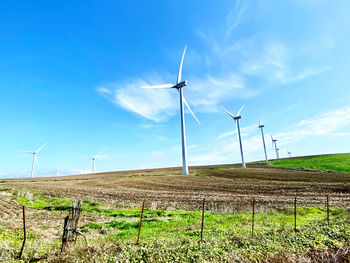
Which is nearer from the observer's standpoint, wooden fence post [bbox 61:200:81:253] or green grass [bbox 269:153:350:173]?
wooden fence post [bbox 61:200:81:253]

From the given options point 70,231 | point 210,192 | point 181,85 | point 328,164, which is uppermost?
point 181,85

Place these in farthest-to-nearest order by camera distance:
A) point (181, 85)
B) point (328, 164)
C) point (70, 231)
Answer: point (328, 164) < point (181, 85) < point (70, 231)

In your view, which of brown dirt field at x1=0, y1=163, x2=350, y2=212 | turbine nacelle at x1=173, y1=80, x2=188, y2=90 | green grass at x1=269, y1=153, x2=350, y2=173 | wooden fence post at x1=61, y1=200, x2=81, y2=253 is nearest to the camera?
wooden fence post at x1=61, y1=200, x2=81, y2=253

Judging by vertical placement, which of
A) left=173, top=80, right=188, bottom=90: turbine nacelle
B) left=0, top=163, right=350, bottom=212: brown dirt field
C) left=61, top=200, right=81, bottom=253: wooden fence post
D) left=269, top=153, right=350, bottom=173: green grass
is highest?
left=173, top=80, right=188, bottom=90: turbine nacelle

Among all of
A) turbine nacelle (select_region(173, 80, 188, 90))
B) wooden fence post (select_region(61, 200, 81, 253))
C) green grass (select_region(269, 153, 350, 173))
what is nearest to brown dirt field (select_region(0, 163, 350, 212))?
wooden fence post (select_region(61, 200, 81, 253))

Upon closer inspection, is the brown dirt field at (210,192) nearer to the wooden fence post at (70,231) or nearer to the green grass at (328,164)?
the wooden fence post at (70,231)

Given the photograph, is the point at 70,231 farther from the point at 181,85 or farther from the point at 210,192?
the point at 181,85

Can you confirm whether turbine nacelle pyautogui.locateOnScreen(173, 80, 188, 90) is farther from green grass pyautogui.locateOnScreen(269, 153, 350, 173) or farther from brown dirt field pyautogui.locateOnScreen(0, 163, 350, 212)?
green grass pyautogui.locateOnScreen(269, 153, 350, 173)

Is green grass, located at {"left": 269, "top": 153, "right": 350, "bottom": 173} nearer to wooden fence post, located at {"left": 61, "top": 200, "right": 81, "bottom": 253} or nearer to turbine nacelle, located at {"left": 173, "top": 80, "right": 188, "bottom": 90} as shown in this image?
turbine nacelle, located at {"left": 173, "top": 80, "right": 188, "bottom": 90}

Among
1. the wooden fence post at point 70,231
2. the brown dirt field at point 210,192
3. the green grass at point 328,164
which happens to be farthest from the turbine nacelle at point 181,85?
the wooden fence post at point 70,231

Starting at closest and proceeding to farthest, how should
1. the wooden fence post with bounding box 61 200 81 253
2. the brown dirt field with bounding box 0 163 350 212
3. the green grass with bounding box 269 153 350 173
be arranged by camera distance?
the wooden fence post with bounding box 61 200 81 253 → the brown dirt field with bounding box 0 163 350 212 → the green grass with bounding box 269 153 350 173

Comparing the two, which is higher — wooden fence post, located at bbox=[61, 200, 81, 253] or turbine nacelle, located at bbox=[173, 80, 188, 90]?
turbine nacelle, located at bbox=[173, 80, 188, 90]

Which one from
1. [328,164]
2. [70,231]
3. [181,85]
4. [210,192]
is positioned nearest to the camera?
[70,231]

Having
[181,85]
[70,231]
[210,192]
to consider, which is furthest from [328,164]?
[70,231]
